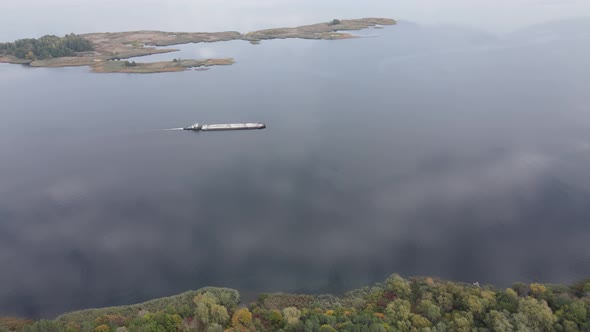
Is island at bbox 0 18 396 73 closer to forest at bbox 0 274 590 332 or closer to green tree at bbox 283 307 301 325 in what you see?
forest at bbox 0 274 590 332

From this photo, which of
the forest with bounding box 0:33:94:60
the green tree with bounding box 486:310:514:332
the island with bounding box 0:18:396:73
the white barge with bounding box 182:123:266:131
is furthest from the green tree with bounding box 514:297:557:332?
the forest with bounding box 0:33:94:60

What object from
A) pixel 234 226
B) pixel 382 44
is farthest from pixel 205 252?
pixel 382 44

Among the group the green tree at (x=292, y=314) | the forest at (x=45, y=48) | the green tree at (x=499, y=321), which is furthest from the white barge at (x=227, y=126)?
the forest at (x=45, y=48)

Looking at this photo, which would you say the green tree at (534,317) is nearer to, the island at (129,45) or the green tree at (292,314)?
the green tree at (292,314)

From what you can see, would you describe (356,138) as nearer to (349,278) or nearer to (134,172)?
(349,278)

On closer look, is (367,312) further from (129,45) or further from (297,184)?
(129,45)

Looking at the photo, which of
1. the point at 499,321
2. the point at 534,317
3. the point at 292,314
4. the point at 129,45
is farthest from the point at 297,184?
the point at 129,45
